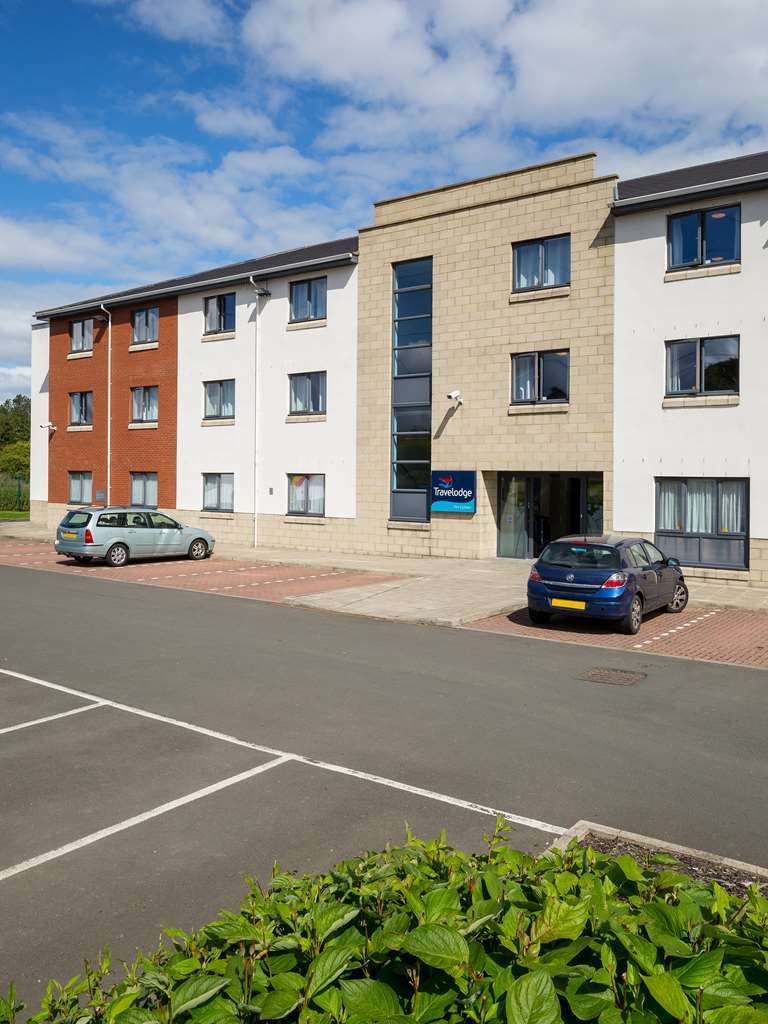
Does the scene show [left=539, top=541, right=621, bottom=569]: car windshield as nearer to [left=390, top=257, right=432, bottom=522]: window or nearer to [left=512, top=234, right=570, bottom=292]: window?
[left=512, top=234, right=570, bottom=292]: window

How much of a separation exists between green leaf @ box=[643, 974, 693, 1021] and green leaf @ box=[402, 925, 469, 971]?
16.4 inches

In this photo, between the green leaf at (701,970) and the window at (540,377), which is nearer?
the green leaf at (701,970)

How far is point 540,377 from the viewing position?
2258cm

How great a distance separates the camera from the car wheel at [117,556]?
23.0 metres

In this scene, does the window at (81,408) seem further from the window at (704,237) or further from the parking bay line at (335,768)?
the parking bay line at (335,768)

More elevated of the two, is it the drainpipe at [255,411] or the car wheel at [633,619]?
the drainpipe at [255,411]

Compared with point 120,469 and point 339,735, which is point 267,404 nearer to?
point 120,469

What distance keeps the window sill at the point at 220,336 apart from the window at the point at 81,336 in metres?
6.94

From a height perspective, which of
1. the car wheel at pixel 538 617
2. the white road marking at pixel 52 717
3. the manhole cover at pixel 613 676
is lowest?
the manhole cover at pixel 613 676

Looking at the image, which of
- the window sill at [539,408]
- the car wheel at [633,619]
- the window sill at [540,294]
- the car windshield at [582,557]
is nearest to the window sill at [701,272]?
the window sill at [540,294]

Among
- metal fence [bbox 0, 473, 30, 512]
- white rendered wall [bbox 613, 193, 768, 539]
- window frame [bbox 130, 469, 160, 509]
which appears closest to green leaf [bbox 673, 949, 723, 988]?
white rendered wall [bbox 613, 193, 768, 539]

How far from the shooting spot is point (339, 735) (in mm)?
7750

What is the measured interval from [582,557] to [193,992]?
1274 cm

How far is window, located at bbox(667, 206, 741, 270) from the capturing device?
19.3 m
